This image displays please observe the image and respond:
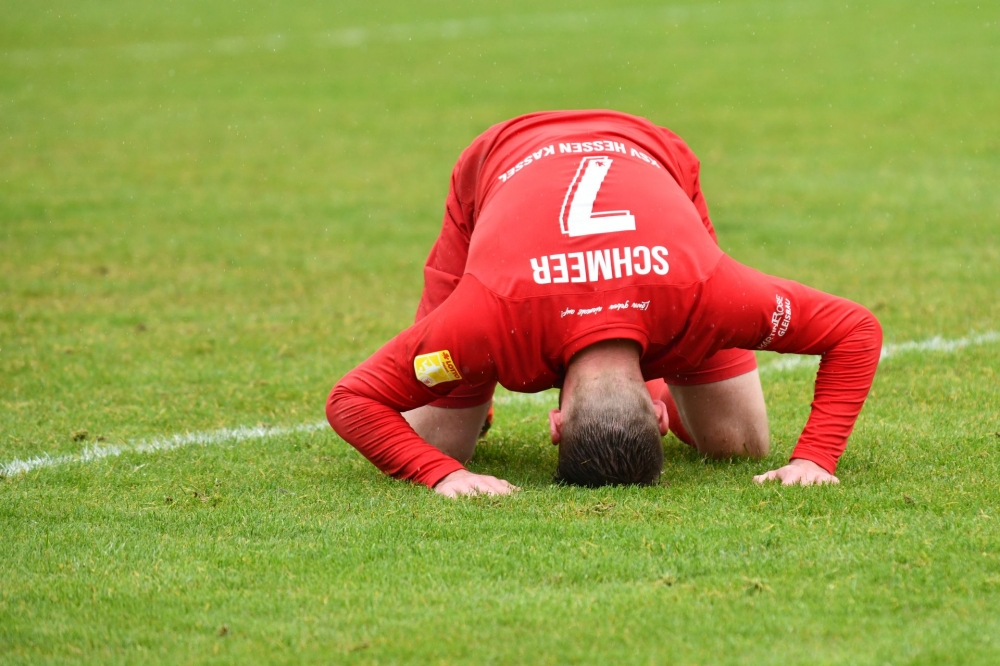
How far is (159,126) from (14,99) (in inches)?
145

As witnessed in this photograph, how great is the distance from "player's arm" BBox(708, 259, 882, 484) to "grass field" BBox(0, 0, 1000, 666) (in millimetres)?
230

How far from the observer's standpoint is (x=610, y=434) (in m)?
4.90

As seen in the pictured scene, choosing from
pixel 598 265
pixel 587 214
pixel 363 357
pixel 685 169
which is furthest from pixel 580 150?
pixel 363 357

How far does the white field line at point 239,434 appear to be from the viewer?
6.12 meters

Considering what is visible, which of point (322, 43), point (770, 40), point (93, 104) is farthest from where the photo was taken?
point (322, 43)

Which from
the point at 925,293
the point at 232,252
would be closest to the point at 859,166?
the point at 925,293

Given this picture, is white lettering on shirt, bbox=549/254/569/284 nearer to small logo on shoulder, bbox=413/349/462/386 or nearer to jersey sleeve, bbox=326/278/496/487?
jersey sleeve, bbox=326/278/496/487

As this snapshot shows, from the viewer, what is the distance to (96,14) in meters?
33.1

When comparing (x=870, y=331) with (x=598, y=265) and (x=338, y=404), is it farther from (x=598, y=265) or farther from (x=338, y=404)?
(x=338, y=404)

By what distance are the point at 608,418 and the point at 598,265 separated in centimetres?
58

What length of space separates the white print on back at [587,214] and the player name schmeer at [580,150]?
277 millimetres

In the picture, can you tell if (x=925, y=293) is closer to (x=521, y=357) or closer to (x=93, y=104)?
(x=521, y=357)

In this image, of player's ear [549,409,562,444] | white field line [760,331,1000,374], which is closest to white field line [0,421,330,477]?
Answer: player's ear [549,409,562,444]

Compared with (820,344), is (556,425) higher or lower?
lower
